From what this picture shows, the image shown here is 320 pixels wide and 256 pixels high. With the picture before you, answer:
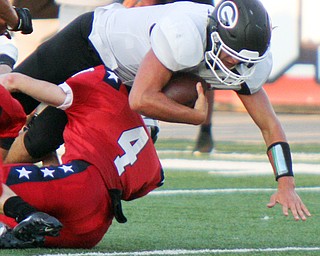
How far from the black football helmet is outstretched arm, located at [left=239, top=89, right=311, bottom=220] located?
0.24 metres

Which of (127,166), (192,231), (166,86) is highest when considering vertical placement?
(166,86)

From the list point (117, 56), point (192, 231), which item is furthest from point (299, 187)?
point (117, 56)

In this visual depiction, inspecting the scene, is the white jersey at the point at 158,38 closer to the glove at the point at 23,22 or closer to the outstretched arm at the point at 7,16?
the glove at the point at 23,22

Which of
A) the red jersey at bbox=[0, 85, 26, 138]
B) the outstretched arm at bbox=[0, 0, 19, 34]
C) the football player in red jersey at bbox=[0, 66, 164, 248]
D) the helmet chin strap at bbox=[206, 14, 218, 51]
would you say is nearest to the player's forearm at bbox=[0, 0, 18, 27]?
the outstretched arm at bbox=[0, 0, 19, 34]

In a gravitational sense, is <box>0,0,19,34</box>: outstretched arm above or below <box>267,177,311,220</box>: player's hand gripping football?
above

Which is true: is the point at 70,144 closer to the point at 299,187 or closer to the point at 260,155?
the point at 299,187

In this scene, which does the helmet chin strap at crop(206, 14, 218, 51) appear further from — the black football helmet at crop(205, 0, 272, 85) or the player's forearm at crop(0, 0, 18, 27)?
the player's forearm at crop(0, 0, 18, 27)

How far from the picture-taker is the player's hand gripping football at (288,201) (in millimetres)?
4590

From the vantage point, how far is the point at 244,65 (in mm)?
4684

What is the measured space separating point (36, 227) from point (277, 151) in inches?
47.6

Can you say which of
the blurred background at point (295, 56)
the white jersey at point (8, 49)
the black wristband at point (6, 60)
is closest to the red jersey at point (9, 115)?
the black wristband at point (6, 60)

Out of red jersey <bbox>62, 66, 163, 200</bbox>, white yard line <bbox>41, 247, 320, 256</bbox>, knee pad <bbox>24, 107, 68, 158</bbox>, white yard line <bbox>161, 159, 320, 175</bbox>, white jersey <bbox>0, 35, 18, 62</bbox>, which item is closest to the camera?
white yard line <bbox>41, 247, 320, 256</bbox>

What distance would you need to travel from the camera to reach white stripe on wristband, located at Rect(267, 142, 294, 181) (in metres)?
4.76

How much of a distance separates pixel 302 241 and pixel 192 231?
1.80 ft
